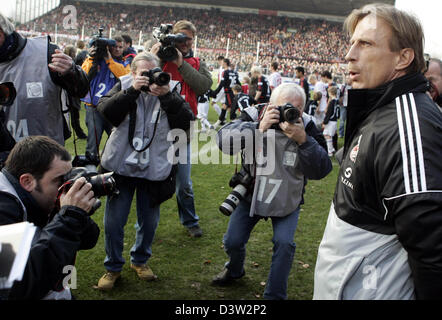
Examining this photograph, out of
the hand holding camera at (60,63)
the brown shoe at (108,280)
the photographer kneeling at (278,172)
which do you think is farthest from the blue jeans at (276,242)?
the hand holding camera at (60,63)

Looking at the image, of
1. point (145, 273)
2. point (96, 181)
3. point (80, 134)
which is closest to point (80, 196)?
point (96, 181)

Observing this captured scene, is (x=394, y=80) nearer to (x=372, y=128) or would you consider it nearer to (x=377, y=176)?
(x=372, y=128)

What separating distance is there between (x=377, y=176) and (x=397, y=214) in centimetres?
18

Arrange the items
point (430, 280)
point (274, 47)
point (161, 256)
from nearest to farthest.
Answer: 1. point (430, 280)
2. point (161, 256)
3. point (274, 47)

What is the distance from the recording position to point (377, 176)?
159cm

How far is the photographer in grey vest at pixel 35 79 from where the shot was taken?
9.76 ft

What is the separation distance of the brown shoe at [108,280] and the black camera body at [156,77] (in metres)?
1.61

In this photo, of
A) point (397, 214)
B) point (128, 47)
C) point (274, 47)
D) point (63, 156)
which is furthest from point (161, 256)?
point (274, 47)

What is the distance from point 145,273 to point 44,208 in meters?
1.83

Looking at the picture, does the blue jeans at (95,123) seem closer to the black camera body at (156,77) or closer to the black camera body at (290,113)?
the black camera body at (156,77)

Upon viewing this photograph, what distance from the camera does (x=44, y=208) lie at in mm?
2104
